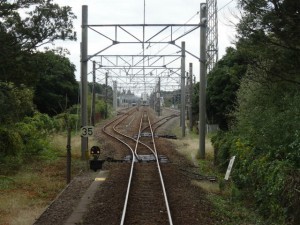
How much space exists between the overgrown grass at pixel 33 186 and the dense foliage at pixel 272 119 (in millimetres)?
5701

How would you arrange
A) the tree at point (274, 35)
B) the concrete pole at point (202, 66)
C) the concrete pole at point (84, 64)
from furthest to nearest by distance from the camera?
the concrete pole at point (202, 66) < the concrete pole at point (84, 64) < the tree at point (274, 35)

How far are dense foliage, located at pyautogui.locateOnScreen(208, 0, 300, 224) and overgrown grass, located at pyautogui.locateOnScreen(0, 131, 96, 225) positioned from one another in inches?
224

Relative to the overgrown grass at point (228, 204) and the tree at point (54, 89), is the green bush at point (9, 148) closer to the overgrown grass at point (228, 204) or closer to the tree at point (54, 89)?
the overgrown grass at point (228, 204)

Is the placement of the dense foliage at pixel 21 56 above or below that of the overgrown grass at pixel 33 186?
above

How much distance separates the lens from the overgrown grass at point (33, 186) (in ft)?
41.4

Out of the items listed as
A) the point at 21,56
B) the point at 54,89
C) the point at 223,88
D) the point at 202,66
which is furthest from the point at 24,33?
the point at 54,89

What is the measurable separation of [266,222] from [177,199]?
3.32 m

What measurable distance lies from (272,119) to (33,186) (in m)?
8.19

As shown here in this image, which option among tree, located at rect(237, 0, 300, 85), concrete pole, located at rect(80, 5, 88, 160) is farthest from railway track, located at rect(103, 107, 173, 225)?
tree, located at rect(237, 0, 300, 85)

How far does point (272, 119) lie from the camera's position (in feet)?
47.7

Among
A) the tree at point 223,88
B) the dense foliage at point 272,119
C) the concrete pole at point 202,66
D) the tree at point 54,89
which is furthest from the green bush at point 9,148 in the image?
the tree at point 54,89

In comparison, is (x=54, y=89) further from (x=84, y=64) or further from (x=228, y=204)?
(x=228, y=204)

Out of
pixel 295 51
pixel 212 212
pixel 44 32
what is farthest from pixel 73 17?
pixel 212 212

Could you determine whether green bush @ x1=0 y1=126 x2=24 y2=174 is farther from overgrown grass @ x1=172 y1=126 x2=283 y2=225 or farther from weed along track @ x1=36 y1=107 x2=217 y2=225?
overgrown grass @ x1=172 y1=126 x2=283 y2=225
